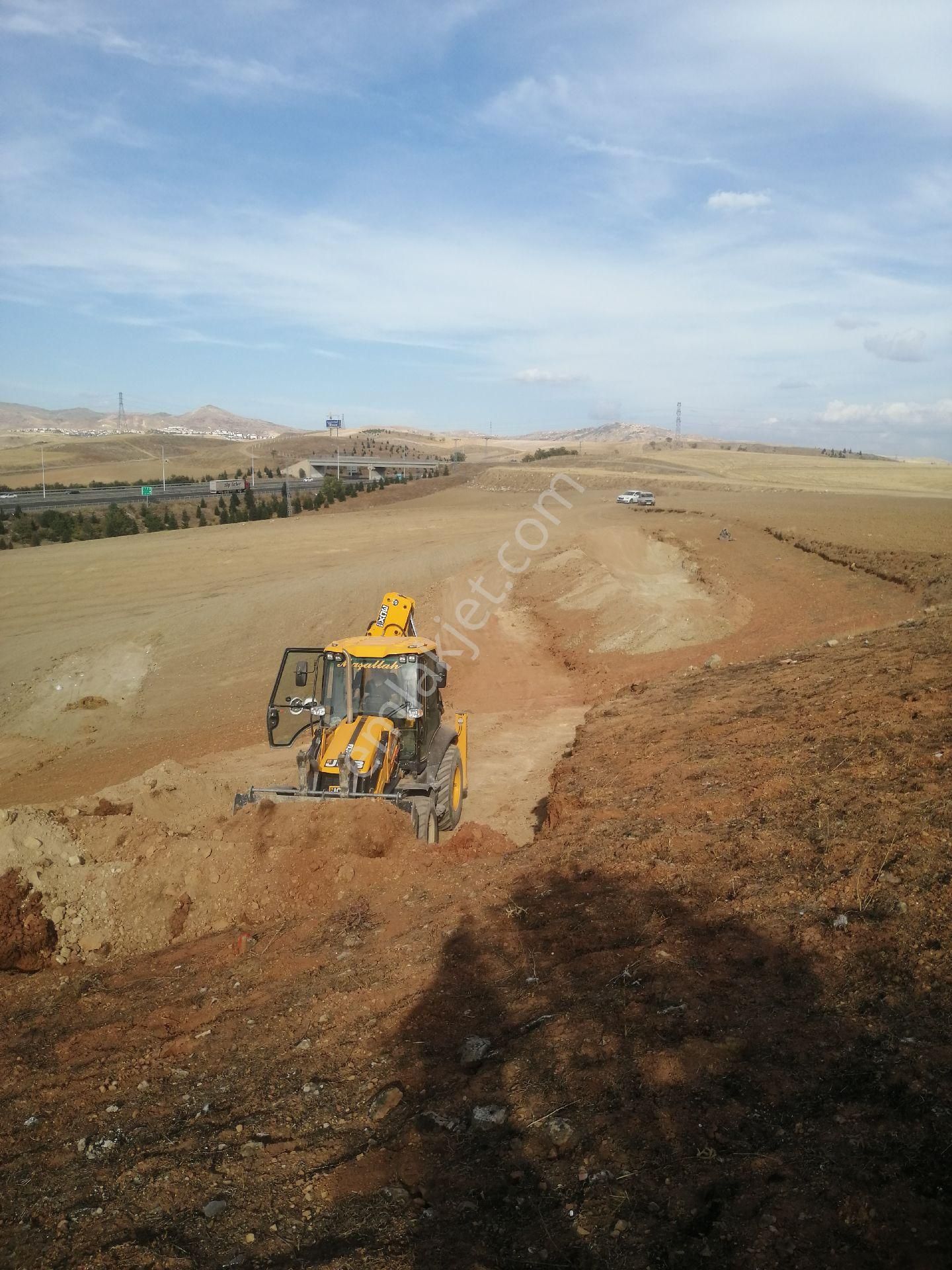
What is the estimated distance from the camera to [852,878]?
642cm

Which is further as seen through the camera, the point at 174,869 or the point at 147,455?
the point at 147,455

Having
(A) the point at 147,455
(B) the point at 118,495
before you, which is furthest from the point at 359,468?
(A) the point at 147,455

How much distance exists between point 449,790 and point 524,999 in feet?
15.1

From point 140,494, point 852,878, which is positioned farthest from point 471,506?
point 852,878

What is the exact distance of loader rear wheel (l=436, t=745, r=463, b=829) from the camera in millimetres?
10102

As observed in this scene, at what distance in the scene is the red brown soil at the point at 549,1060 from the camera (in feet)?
11.9

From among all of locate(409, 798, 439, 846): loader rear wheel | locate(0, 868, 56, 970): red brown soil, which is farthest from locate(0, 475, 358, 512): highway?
locate(409, 798, 439, 846): loader rear wheel

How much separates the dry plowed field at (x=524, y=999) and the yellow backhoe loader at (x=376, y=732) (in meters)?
0.64

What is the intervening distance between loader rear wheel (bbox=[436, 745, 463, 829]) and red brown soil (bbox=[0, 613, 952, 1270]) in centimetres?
96

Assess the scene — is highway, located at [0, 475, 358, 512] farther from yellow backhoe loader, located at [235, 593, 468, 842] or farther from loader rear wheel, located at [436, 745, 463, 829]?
loader rear wheel, located at [436, 745, 463, 829]

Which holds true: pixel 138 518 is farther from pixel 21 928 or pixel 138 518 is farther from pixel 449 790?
pixel 21 928

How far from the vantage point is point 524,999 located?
228 inches

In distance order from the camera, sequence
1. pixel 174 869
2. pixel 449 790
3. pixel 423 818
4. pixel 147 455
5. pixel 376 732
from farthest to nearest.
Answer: pixel 147 455
pixel 449 790
pixel 376 732
pixel 423 818
pixel 174 869

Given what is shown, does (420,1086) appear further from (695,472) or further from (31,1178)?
(695,472)
